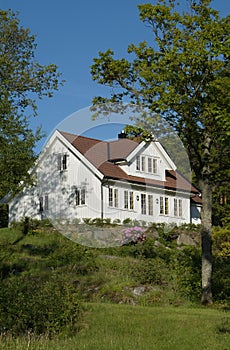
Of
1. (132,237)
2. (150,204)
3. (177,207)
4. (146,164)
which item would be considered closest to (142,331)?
(132,237)

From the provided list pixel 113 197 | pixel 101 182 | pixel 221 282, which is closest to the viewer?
pixel 221 282

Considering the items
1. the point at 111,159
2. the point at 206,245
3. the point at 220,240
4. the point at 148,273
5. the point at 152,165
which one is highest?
the point at 111,159

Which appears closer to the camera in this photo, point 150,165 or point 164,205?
point 150,165

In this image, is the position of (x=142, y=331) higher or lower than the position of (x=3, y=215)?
lower

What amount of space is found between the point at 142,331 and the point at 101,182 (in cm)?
2133

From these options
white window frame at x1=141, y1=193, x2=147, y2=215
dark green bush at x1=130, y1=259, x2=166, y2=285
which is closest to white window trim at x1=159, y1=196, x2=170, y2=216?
white window frame at x1=141, y1=193, x2=147, y2=215

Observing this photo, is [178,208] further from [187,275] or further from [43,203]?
[187,275]

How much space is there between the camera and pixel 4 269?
20969 mm

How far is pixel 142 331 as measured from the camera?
12.5 m

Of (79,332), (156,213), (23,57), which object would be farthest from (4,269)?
(156,213)

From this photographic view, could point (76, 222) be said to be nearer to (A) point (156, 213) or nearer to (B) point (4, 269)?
(A) point (156, 213)

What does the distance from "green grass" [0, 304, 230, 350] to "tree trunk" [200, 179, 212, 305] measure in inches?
62.8

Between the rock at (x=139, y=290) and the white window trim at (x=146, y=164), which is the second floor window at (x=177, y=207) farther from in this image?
the rock at (x=139, y=290)

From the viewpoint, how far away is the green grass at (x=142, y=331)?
11117 mm
